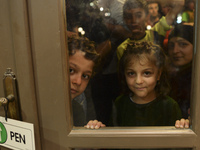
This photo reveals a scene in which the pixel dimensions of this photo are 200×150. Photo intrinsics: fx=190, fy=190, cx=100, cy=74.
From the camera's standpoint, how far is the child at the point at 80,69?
2.39ft

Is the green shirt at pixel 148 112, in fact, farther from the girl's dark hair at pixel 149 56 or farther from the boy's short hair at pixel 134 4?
the boy's short hair at pixel 134 4

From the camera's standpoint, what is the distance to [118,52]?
73 centimetres

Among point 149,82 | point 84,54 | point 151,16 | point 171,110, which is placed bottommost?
point 171,110

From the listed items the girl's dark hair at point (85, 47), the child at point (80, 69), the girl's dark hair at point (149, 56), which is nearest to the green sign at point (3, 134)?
the child at point (80, 69)

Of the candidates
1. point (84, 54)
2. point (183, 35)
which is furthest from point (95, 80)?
point (183, 35)

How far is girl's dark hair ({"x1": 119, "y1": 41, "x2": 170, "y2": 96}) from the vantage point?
2.34ft

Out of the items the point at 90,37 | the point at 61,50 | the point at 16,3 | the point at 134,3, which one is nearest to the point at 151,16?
the point at 134,3

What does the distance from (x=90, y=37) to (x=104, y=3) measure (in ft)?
0.43

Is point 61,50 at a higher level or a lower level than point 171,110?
higher

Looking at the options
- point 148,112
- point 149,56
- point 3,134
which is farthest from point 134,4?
point 3,134

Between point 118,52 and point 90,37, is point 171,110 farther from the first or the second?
point 90,37

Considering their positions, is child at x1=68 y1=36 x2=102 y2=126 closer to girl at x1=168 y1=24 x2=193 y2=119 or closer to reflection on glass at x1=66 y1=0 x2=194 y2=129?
reflection on glass at x1=66 y1=0 x2=194 y2=129

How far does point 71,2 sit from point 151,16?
0.97 feet

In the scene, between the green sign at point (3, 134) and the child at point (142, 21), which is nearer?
the child at point (142, 21)
